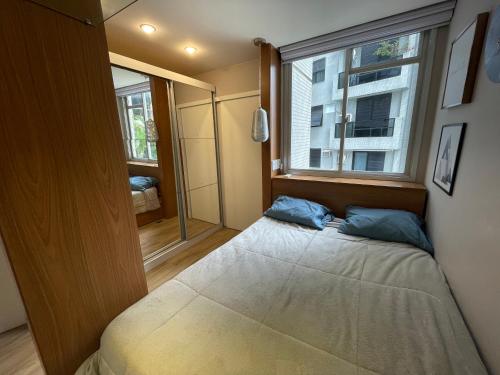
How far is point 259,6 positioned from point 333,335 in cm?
214

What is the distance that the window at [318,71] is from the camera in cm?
227

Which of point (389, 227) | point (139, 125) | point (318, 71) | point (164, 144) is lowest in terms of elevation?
point (389, 227)

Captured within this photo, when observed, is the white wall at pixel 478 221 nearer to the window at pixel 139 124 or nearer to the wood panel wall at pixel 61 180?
the wood panel wall at pixel 61 180

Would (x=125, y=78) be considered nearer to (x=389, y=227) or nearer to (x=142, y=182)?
(x=142, y=182)

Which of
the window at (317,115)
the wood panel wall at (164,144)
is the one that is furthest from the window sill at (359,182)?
the wood panel wall at (164,144)

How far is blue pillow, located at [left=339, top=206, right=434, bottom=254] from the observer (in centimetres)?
153

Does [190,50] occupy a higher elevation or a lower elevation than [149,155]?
higher

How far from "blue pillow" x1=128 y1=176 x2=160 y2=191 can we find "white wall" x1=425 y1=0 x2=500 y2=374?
271 centimetres

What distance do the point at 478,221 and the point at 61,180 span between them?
6.40 ft

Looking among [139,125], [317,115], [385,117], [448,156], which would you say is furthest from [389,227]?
[139,125]

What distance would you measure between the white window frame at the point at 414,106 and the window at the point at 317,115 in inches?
10.1

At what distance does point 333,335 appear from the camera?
0.86 metres

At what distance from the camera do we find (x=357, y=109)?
212cm

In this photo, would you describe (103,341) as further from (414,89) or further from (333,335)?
(414,89)
